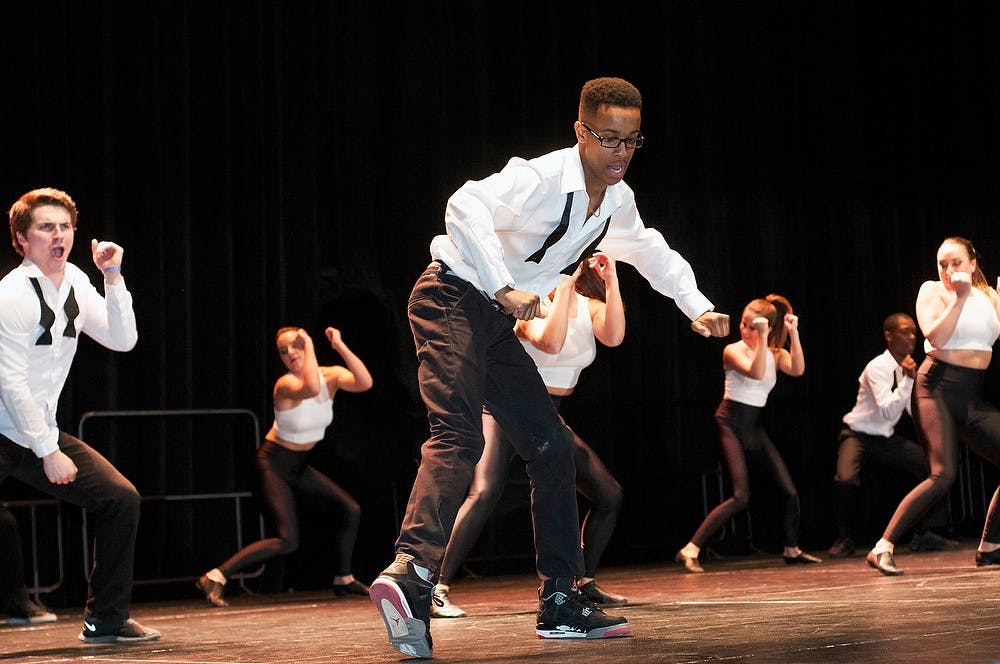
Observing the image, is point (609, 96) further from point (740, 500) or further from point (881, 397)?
point (881, 397)

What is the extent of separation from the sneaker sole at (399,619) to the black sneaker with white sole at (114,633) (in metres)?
1.46

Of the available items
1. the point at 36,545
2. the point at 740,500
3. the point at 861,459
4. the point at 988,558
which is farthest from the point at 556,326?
the point at 861,459

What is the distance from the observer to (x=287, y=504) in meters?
6.96

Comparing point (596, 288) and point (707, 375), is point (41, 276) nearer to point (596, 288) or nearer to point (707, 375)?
point (596, 288)

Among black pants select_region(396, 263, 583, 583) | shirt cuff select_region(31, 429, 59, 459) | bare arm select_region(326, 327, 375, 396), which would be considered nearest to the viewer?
black pants select_region(396, 263, 583, 583)

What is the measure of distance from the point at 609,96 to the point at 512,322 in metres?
0.69

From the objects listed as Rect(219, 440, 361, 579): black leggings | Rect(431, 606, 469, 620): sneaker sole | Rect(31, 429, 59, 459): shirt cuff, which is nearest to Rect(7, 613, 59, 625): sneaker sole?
Rect(219, 440, 361, 579): black leggings

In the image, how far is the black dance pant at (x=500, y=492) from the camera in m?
5.32

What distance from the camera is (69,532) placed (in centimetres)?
724

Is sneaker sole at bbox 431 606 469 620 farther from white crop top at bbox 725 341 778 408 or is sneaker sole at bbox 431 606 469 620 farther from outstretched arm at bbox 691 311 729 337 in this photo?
white crop top at bbox 725 341 778 408

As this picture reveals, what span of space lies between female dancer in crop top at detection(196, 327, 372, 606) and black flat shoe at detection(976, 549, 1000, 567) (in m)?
3.11

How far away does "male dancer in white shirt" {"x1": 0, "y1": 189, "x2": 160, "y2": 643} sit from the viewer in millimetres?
4371

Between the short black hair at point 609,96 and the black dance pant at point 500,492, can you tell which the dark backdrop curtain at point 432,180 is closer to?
the black dance pant at point 500,492

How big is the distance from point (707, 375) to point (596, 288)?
4187mm
